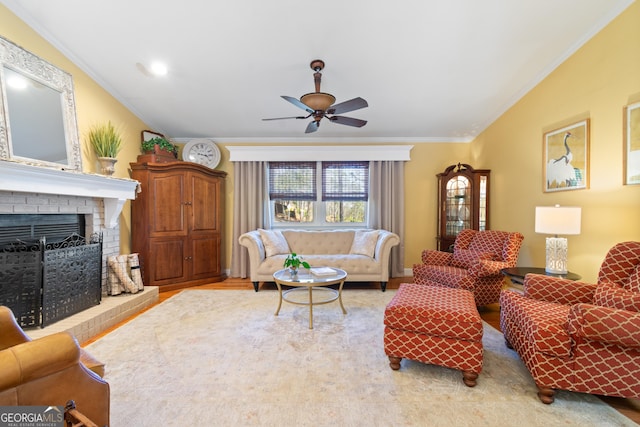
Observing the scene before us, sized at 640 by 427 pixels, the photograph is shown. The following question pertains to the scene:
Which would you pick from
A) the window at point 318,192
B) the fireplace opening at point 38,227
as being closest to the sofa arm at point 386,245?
the window at point 318,192

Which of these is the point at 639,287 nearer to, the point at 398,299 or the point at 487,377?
the point at 487,377

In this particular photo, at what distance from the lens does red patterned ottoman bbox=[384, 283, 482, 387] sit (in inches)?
72.1

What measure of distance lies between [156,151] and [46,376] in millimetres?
3730

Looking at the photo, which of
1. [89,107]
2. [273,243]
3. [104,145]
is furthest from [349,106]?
[89,107]

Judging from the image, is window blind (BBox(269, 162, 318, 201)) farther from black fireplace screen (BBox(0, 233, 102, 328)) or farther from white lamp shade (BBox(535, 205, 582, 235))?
white lamp shade (BBox(535, 205, 582, 235))

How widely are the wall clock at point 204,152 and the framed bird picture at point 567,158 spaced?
4.73 metres

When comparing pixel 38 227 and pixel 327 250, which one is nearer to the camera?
pixel 38 227

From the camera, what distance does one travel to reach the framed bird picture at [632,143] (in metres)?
2.18

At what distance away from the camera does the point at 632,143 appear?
222 centimetres

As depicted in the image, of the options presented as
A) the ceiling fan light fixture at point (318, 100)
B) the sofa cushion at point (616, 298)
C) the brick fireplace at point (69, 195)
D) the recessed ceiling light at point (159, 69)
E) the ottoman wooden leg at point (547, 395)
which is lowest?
the ottoman wooden leg at point (547, 395)

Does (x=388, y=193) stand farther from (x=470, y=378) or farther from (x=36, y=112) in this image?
(x=36, y=112)

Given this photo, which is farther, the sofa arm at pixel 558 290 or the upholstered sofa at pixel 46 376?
the sofa arm at pixel 558 290

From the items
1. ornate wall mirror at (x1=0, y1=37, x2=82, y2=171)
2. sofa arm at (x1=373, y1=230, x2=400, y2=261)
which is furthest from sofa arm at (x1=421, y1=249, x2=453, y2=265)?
ornate wall mirror at (x1=0, y1=37, x2=82, y2=171)

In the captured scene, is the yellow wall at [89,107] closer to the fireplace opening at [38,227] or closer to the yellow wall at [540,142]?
the yellow wall at [540,142]
